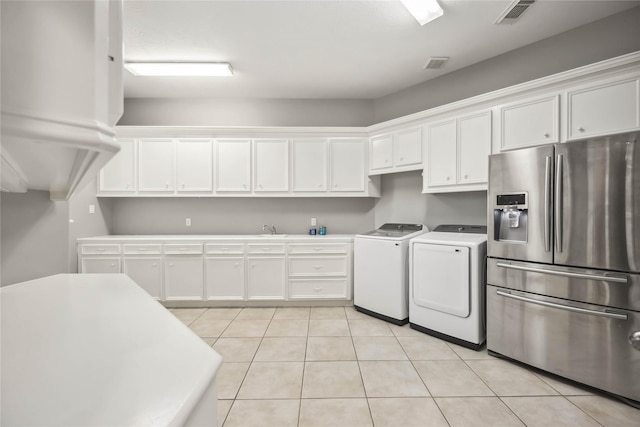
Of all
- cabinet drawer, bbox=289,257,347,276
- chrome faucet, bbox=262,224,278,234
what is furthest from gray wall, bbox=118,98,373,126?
cabinet drawer, bbox=289,257,347,276

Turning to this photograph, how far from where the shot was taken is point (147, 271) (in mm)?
3639

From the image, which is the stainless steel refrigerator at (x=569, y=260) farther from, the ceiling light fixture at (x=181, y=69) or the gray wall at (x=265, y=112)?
the ceiling light fixture at (x=181, y=69)

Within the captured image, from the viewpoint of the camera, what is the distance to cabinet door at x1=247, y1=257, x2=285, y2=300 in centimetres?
368

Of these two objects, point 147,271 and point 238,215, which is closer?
point 147,271

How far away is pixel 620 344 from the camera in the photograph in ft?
6.02

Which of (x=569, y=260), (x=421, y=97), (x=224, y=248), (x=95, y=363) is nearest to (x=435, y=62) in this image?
(x=421, y=97)

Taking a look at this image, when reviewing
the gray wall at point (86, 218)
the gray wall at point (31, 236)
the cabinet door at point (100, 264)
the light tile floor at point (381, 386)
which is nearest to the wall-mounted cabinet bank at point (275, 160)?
the gray wall at point (86, 218)

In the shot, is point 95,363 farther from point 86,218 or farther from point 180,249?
point 86,218

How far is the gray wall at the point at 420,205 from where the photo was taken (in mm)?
3244

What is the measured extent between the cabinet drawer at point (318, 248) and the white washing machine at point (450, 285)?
0.95m

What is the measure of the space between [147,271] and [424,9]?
4.19 meters

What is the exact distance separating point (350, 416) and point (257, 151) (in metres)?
3.28

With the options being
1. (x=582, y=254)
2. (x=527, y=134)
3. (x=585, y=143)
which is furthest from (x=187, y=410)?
(x=527, y=134)

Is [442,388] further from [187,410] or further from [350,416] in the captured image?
[187,410]
